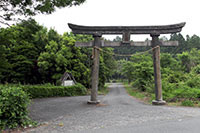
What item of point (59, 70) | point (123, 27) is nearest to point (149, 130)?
point (123, 27)

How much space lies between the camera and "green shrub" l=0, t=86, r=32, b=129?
14.1ft

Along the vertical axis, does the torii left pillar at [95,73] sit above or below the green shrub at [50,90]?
above

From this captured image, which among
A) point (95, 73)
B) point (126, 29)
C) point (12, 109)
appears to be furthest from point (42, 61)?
point (12, 109)

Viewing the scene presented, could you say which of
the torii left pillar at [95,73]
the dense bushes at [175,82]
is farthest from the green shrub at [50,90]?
the dense bushes at [175,82]

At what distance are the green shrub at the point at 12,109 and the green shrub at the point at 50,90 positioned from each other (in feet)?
30.3

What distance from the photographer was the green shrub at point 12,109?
4.29 metres

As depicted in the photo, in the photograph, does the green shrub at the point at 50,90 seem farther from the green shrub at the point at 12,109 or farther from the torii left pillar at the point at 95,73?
the green shrub at the point at 12,109

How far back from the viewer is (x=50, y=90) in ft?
51.3

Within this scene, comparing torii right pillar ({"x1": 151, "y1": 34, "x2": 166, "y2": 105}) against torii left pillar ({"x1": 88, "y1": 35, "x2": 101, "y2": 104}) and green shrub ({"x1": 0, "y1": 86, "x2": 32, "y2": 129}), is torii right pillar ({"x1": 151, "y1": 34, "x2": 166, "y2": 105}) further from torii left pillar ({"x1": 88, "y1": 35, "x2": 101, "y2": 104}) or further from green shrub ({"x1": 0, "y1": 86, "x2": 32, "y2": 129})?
green shrub ({"x1": 0, "y1": 86, "x2": 32, "y2": 129})

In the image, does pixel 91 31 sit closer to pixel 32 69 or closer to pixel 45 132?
pixel 45 132

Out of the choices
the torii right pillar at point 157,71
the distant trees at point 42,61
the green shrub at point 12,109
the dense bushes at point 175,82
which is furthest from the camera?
the distant trees at point 42,61

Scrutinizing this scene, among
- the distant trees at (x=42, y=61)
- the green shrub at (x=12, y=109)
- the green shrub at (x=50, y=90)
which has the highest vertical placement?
the distant trees at (x=42, y=61)

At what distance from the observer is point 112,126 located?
4.42 m

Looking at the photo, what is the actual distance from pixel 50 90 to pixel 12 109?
1162cm
